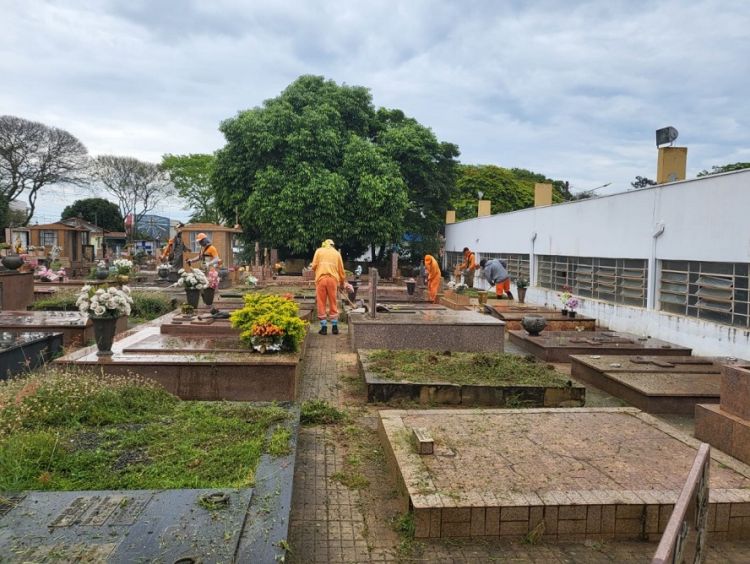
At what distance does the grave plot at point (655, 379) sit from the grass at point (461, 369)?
2.54ft

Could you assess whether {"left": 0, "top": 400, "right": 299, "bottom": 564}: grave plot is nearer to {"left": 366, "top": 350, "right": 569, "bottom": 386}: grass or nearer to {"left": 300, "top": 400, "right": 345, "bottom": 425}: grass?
{"left": 300, "top": 400, "right": 345, "bottom": 425}: grass

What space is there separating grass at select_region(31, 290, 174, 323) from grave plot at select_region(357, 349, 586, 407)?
712cm

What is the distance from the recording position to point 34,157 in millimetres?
40156

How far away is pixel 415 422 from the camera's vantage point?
523 cm

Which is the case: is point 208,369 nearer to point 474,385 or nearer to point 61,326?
point 474,385

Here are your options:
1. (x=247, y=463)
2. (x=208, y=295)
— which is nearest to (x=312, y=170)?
(x=208, y=295)

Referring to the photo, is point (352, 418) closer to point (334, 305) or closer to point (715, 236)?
point (334, 305)

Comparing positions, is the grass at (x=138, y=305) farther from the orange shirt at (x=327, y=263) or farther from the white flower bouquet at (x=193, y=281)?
the orange shirt at (x=327, y=263)

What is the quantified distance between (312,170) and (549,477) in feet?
76.4

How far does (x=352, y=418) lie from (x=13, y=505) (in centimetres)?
338

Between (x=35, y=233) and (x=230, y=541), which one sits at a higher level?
(x=35, y=233)

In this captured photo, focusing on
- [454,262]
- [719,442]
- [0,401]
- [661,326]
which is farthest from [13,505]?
[454,262]

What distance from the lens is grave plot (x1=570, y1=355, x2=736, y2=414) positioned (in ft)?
22.1

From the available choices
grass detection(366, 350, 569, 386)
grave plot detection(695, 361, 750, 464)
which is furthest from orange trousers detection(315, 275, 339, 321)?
grave plot detection(695, 361, 750, 464)
